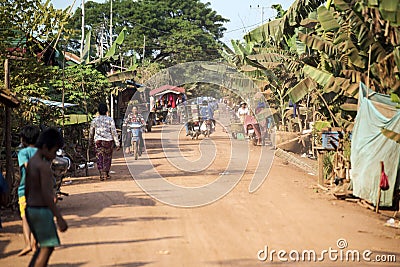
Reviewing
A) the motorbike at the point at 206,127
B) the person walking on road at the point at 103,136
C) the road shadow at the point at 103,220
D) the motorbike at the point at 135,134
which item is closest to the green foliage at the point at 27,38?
the person walking on road at the point at 103,136

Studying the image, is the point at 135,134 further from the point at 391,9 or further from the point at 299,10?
the point at 391,9

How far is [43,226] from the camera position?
5480mm

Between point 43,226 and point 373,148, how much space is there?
7.27m

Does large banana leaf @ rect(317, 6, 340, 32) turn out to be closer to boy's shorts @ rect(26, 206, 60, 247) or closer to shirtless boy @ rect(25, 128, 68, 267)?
shirtless boy @ rect(25, 128, 68, 267)

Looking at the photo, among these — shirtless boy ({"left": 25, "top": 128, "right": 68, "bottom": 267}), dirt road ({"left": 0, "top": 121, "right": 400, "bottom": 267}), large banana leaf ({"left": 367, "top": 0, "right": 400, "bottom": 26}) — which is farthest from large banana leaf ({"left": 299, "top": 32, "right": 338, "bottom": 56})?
shirtless boy ({"left": 25, "top": 128, "right": 68, "bottom": 267})

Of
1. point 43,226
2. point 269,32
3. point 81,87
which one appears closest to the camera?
point 43,226

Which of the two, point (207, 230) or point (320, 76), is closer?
point (207, 230)

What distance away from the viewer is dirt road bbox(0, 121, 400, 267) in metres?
6.94

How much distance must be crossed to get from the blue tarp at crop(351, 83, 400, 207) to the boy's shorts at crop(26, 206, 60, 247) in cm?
687

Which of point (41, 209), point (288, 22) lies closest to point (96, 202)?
point (41, 209)

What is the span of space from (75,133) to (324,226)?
30.2ft

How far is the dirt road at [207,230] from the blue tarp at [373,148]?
47cm

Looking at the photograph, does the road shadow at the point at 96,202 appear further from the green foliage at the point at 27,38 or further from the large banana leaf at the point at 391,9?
the large banana leaf at the point at 391,9

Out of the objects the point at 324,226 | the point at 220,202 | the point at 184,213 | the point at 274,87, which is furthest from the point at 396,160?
the point at 274,87
